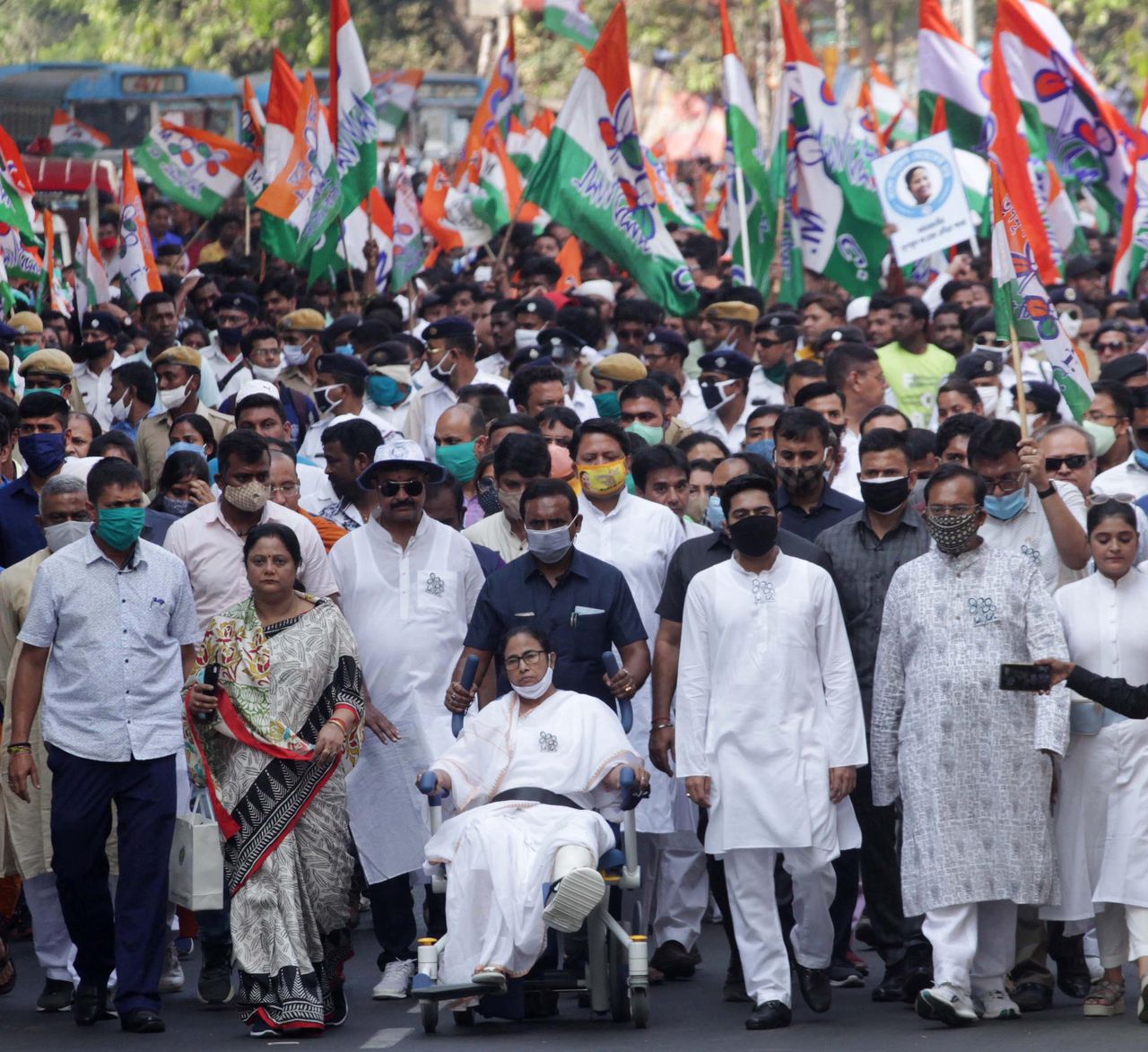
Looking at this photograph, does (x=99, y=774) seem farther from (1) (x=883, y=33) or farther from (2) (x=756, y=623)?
(1) (x=883, y=33)

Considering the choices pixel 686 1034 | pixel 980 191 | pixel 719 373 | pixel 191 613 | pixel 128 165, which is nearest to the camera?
pixel 686 1034

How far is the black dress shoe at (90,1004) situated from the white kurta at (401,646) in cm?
109

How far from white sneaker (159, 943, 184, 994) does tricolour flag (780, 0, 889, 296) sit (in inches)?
374

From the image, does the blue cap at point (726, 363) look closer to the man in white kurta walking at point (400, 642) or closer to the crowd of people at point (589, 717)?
the crowd of people at point (589, 717)

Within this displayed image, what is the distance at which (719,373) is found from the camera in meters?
12.7

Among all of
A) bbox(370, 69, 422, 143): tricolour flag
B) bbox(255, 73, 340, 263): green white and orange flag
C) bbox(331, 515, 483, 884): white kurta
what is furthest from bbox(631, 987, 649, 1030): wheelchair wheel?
bbox(370, 69, 422, 143): tricolour flag

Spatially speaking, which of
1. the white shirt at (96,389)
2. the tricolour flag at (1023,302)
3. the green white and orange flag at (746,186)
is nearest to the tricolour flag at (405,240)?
the green white and orange flag at (746,186)

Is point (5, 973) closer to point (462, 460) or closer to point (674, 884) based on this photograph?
point (674, 884)

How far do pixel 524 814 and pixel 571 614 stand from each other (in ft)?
3.09

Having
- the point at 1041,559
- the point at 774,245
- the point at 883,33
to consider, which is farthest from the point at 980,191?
the point at 883,33

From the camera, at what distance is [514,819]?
26.1ft

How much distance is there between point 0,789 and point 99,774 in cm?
81

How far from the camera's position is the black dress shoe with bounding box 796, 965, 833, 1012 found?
8.23 m

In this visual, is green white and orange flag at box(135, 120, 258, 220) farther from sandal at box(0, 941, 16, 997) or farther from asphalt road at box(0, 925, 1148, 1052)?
asphalt road at box(0, 925, 1148, 1052)
